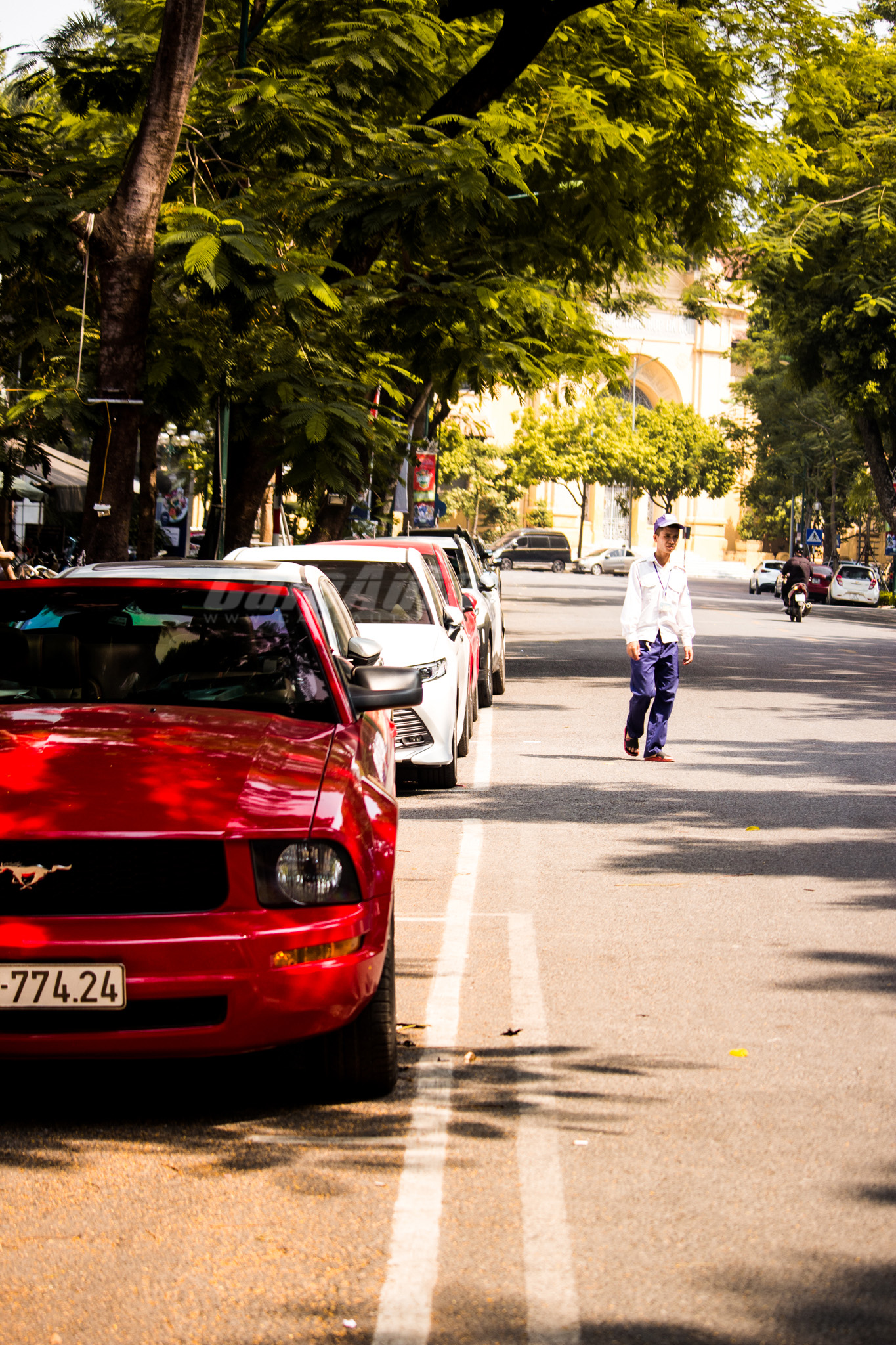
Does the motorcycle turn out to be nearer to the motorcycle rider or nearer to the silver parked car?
the motorcycle rider

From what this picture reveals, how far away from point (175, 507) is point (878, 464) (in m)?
19.8

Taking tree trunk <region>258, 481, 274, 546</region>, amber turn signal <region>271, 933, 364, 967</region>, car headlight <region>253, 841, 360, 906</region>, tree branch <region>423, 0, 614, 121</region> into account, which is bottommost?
amber turn signal <region>271, 933, 364, 967</region>

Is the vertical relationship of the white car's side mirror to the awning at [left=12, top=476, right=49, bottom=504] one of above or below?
below

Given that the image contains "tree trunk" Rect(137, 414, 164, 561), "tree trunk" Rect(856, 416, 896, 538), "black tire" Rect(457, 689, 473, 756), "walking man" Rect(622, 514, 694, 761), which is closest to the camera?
"walking man" Rect(622, 514, 694, 761)

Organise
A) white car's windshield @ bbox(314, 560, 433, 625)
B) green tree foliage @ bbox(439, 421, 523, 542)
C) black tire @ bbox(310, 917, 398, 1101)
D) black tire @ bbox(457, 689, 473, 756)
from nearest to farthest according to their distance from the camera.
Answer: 1. black tire @ bbox(310, 917, 398, 1101)
2. white car's windshield @ bbox(314, 560, 433, 625)
3. black tire @ bbox(457, 689, 473, 756)
4. green tree foliage @ bbox(439, 421, 523, 542)

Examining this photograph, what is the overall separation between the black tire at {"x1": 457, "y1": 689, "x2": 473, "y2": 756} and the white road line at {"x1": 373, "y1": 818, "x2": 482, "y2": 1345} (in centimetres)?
598

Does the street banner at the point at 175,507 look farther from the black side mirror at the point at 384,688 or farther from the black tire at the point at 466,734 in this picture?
the black side mirror at the point at 384,688

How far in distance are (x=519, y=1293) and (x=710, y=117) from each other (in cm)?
1754

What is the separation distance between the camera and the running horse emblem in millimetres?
4332

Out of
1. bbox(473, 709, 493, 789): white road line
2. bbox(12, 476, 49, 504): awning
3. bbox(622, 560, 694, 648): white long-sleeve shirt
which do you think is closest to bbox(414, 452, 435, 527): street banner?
bbox(12, 476, 49, 504): awning

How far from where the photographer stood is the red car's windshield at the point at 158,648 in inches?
225

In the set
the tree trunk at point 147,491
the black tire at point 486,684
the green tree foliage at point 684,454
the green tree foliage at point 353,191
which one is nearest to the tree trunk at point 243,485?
the green tree foliage at point 353,191

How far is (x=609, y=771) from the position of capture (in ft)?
40.3

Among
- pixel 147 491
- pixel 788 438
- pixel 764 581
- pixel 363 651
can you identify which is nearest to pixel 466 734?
pixel 363 651
